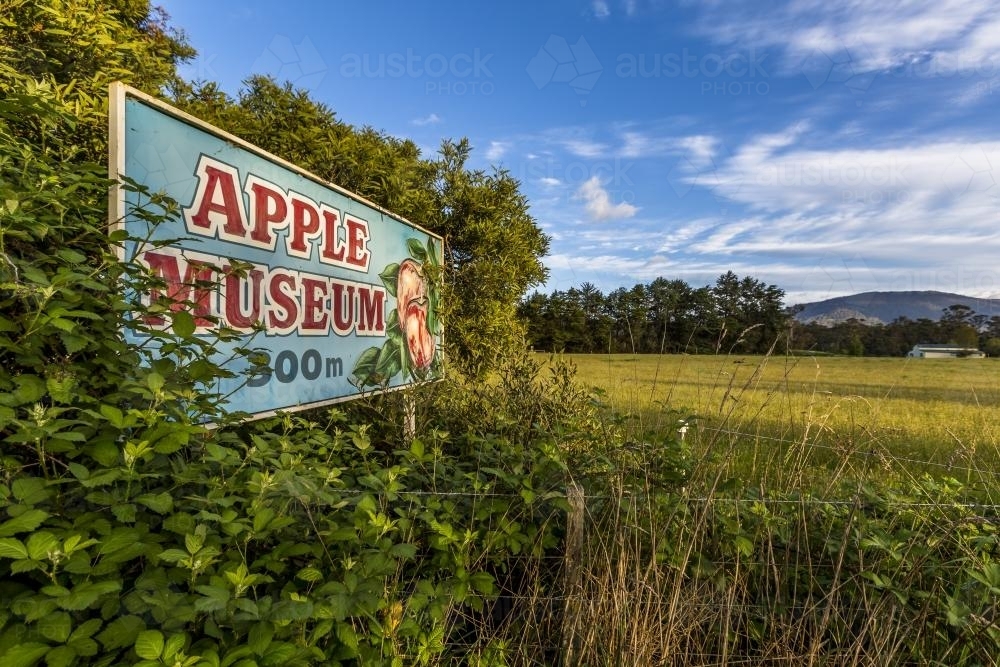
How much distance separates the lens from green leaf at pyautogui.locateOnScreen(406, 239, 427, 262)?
428 centimetres

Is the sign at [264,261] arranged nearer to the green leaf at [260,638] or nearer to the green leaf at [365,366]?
the green leaf at [365,366]

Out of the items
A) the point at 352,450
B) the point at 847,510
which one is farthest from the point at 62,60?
the point at 847,510

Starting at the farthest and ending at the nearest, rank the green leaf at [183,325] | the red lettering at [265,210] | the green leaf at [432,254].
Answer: the green leaf at [432,254] → the red lettering at [265,210] → the green leaf at [183,325]

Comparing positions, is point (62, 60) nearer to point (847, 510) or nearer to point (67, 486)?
point (67, 486)

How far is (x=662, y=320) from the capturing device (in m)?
3.68

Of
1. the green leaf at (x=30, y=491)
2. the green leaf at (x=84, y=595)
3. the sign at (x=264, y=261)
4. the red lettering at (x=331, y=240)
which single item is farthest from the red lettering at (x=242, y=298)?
the green leaf at (x=84, y=595)

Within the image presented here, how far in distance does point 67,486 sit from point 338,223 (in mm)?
2245

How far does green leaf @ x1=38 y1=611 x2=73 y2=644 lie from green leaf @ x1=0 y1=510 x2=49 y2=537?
19 centimetres

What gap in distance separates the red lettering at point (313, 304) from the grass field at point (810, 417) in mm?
1887

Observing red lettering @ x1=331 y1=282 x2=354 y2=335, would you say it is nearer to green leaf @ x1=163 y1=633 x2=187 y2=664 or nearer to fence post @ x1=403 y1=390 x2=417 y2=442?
fence post @ x1=403 y1=390 x2=417 y2=442

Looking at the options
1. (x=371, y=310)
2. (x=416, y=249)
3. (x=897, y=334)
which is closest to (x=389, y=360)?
(x=371, y=310)

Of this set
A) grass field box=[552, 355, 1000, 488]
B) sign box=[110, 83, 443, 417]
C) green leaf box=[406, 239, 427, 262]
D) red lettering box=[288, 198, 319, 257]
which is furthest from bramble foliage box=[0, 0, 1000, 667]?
green leaf box=[406, 239, 427, 262]

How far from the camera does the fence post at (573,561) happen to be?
5.96 ft

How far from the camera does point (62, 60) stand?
2.97 meters
